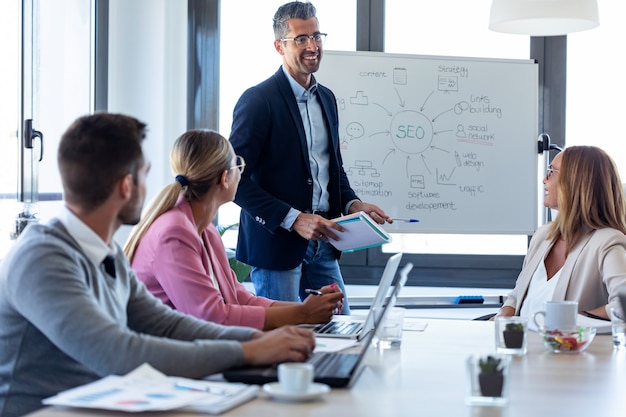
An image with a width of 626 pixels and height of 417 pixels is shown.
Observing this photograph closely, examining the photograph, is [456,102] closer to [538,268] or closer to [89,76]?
[538,268]

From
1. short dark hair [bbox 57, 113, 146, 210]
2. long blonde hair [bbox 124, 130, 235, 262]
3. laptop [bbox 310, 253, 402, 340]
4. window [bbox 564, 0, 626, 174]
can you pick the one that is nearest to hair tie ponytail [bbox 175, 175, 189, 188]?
long blonde hair [bbox 124, 130, 235, 262]

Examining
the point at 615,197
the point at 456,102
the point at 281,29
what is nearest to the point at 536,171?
the point at 456,102

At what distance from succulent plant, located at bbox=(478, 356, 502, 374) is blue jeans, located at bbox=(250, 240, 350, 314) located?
163cm

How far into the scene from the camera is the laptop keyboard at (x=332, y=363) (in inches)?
59.0

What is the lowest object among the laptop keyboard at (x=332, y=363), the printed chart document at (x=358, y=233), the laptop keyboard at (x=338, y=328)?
the laptop keyboard at (x=338, y=328)

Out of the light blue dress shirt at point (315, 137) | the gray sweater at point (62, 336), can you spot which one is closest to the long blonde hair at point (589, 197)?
the light blue dress shirt at point (315, 137)

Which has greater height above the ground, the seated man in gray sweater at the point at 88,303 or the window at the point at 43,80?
the window at the point at 43,80

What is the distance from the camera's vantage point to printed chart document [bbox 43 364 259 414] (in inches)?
48.9

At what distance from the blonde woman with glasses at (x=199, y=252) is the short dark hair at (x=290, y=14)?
2.70 feet

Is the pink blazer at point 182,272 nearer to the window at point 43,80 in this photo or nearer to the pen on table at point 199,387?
the pen on table at point 199,387

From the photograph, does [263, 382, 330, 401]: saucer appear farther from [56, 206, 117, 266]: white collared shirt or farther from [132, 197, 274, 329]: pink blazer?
[132, 197, 274, 329]: pink blazer

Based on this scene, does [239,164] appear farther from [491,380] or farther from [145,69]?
[145,69]

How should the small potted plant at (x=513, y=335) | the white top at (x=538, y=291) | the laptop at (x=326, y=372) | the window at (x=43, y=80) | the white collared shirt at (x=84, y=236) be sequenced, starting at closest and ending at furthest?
the laptop at (x=326, y=372) → the white collared shirt at (x=84, y=236) → the small potted plant at (x=513, y=335) → the white top at (x=538, y=291) → the window at (x=43, y=80)

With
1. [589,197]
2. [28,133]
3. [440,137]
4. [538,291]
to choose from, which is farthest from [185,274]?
[440,137]
